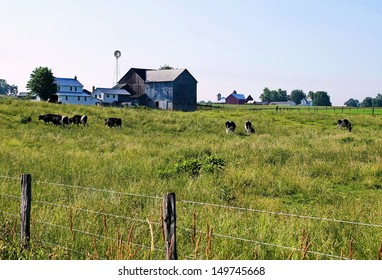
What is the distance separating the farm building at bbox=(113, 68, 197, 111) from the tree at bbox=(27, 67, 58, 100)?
610 inches

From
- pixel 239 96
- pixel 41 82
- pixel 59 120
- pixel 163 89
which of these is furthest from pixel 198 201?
pixel 239 96

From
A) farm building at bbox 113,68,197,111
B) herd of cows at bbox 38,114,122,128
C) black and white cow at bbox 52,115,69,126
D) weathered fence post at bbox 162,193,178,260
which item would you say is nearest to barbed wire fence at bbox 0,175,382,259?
weathered fence post at bbox 162,193,178,260

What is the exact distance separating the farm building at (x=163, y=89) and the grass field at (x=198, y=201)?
56717mm

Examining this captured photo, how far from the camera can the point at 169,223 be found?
4863 mm

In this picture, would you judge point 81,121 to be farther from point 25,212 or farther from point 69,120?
point 25,212

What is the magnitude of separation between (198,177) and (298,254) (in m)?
6.86

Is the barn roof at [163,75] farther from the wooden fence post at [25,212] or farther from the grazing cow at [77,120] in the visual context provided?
the wooden fence post at [25,212]

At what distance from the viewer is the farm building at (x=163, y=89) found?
265 ft

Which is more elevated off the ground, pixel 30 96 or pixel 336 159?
pixel 30 96

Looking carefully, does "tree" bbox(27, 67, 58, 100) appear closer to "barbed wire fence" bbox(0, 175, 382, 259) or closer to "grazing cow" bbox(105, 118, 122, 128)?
"grazing cow" bbox(105, 118, 122, 128)

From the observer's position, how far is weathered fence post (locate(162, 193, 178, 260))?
480cm

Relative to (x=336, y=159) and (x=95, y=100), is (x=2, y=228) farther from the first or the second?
(x=95, y=100)

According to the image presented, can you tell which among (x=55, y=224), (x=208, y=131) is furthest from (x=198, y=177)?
(x=208, y=131)

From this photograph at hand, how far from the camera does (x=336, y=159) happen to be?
17.4 meters
